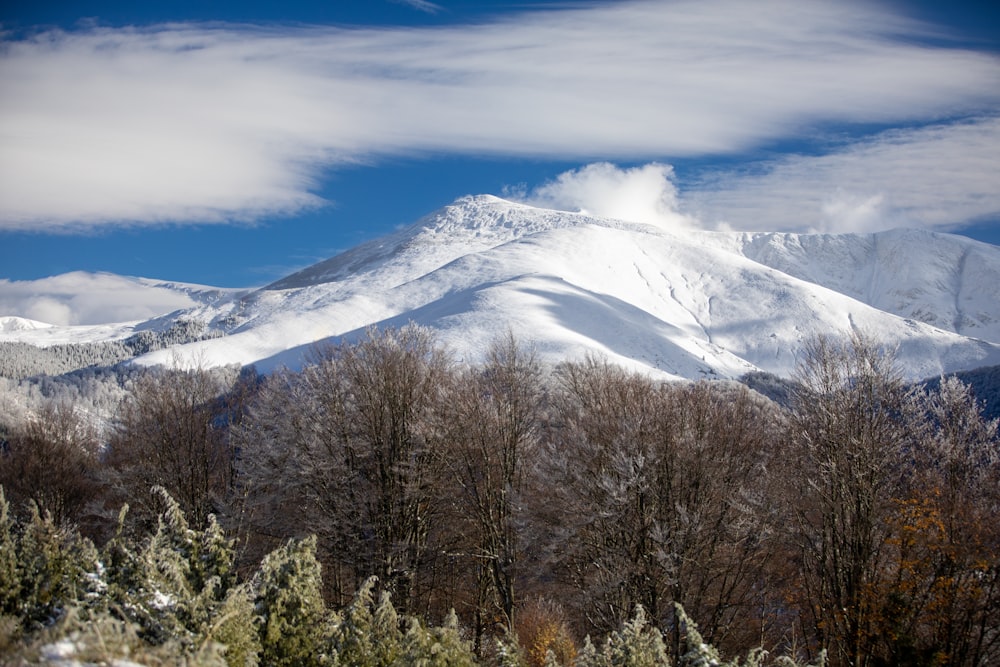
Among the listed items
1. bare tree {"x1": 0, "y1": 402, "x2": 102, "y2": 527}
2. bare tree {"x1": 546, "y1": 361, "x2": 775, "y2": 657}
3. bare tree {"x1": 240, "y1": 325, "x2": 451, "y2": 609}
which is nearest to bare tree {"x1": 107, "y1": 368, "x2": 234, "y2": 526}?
bare tree {"x1": 0, "y1": 402, "x2": 102, "y2": 527}

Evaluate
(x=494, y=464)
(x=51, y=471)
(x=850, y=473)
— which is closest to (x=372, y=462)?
(x=494, y=464)

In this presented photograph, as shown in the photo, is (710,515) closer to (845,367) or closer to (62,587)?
(845,367)

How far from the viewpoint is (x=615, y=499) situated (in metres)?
25.0

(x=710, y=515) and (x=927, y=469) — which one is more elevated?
(x=927, y=469)

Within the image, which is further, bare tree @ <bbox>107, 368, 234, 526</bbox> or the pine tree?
bare tree @ <bbox>107, 368, 234, 526</bbox>

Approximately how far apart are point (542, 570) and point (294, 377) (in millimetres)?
23674

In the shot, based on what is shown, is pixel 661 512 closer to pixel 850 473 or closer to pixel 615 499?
pixel 615 499

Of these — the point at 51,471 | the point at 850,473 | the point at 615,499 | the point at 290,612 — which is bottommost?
the point at 51,471

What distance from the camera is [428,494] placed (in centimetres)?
3077

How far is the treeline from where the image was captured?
23.0 m

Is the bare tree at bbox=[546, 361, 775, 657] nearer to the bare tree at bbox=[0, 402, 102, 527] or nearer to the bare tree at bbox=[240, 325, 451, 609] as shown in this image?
the bare tree at bbox=[240, 325, 451, 609]

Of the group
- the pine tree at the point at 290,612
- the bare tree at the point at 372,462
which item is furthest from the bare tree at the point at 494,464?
the pine tree at the point at 290,612

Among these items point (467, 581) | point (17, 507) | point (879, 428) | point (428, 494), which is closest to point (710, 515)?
point (879, 428)

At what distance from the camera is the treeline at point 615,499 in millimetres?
22984
